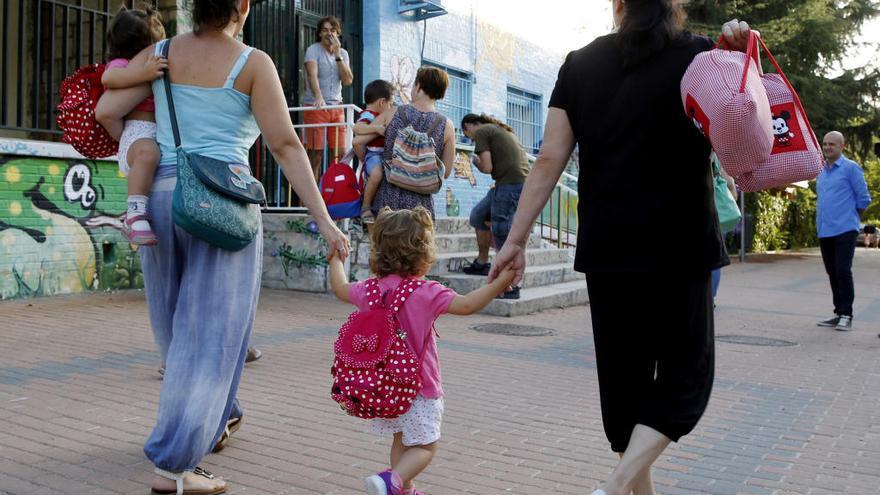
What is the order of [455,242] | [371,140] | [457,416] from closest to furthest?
[457,416] < [371,140] < [455,242]

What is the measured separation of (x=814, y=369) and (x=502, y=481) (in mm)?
4187

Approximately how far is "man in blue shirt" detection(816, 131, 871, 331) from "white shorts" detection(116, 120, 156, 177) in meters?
7.53

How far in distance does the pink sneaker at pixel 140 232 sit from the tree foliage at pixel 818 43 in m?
18.2

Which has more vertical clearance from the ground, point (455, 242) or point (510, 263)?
point (455, 242)

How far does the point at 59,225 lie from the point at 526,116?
436 inches

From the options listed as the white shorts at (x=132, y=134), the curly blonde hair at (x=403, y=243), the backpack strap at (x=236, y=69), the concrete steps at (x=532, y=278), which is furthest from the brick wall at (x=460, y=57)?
the curly blonde hair at (x=403, y=243)

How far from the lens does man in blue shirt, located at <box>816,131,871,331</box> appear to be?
906cm

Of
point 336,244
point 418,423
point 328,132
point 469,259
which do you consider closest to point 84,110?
point 336,244

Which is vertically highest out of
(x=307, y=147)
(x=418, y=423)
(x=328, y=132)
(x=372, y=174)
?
(x=328, y=132)

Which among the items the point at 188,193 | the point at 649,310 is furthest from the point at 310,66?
the point at 649,310

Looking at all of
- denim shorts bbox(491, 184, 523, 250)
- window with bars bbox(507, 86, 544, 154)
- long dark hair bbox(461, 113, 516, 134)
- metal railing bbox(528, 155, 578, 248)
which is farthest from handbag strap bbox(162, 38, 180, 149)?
window with bars bbox(507, 86, 544, 154)

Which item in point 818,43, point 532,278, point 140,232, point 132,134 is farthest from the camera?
point 818,43

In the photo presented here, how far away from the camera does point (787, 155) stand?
258cm

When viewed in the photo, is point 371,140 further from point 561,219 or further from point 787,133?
point 561,219
